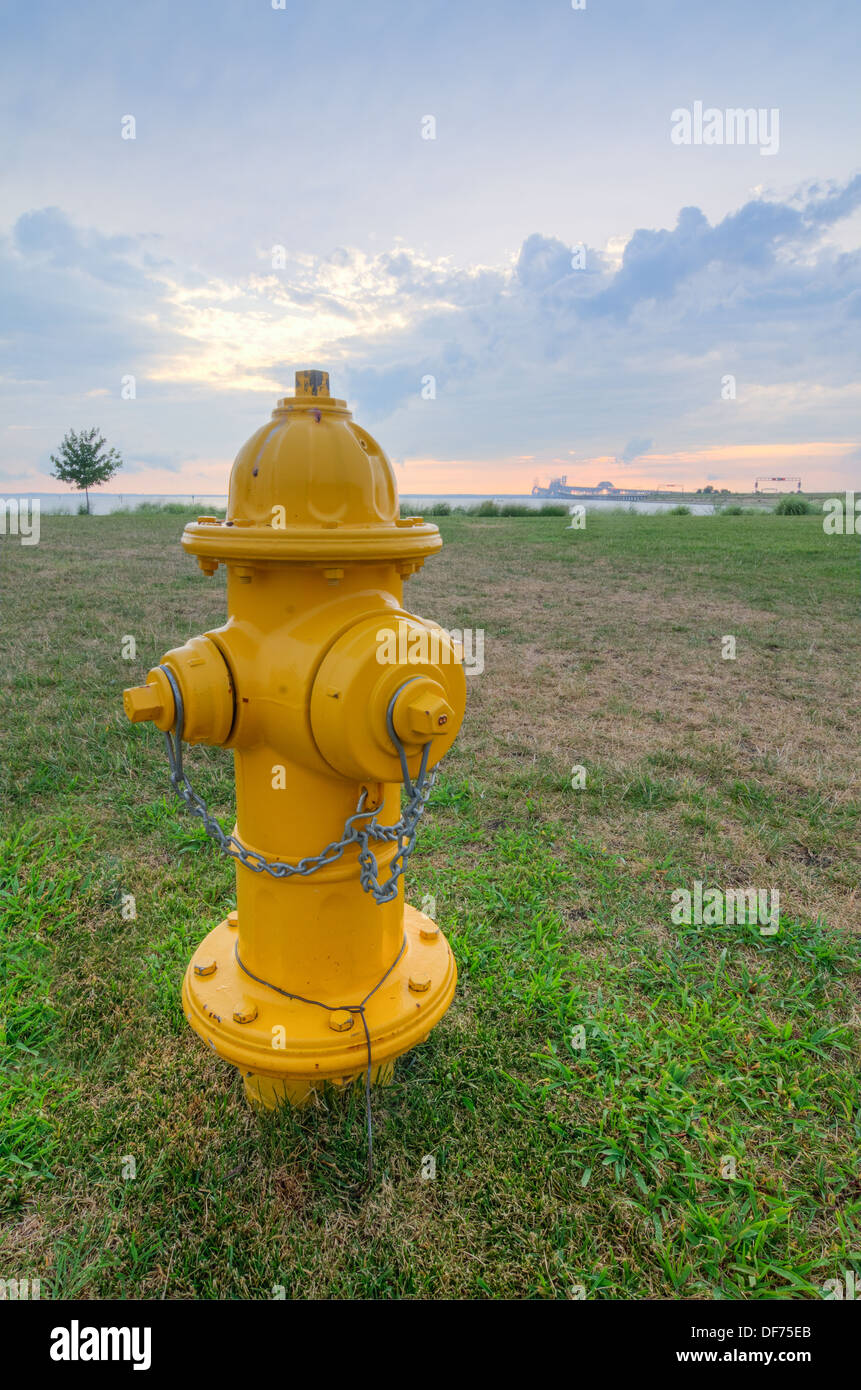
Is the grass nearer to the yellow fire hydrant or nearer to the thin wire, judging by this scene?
the thin wire

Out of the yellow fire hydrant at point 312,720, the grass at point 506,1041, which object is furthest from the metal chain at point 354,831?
the grass at point 506,1041

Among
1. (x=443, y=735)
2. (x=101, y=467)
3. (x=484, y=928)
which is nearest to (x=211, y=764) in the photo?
(x=484, y=928)

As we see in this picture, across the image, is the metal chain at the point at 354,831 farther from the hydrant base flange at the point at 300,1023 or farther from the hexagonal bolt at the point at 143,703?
the hydrant base flange at the point at 300,1023

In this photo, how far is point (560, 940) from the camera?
8.81 feet

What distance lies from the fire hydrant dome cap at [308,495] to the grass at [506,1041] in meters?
1.38

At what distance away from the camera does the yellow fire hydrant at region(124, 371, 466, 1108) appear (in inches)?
59.8

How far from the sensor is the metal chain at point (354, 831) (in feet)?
5.15

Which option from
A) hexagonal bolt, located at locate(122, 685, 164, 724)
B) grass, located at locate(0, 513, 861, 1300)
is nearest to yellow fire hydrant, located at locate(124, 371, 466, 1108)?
hexagonal bolt, located at locate(122, 685, 164, 724)

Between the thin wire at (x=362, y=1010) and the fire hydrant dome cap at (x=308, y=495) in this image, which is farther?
the thin wire at (x=362, y=1010)

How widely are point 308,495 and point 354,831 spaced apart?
730mm

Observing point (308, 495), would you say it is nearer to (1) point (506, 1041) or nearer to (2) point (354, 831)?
(2) point (354, 831)

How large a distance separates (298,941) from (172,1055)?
67 centimetres

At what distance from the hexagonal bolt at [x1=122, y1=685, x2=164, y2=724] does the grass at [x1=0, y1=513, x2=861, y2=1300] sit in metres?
1.09

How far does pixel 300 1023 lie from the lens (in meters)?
1.80
